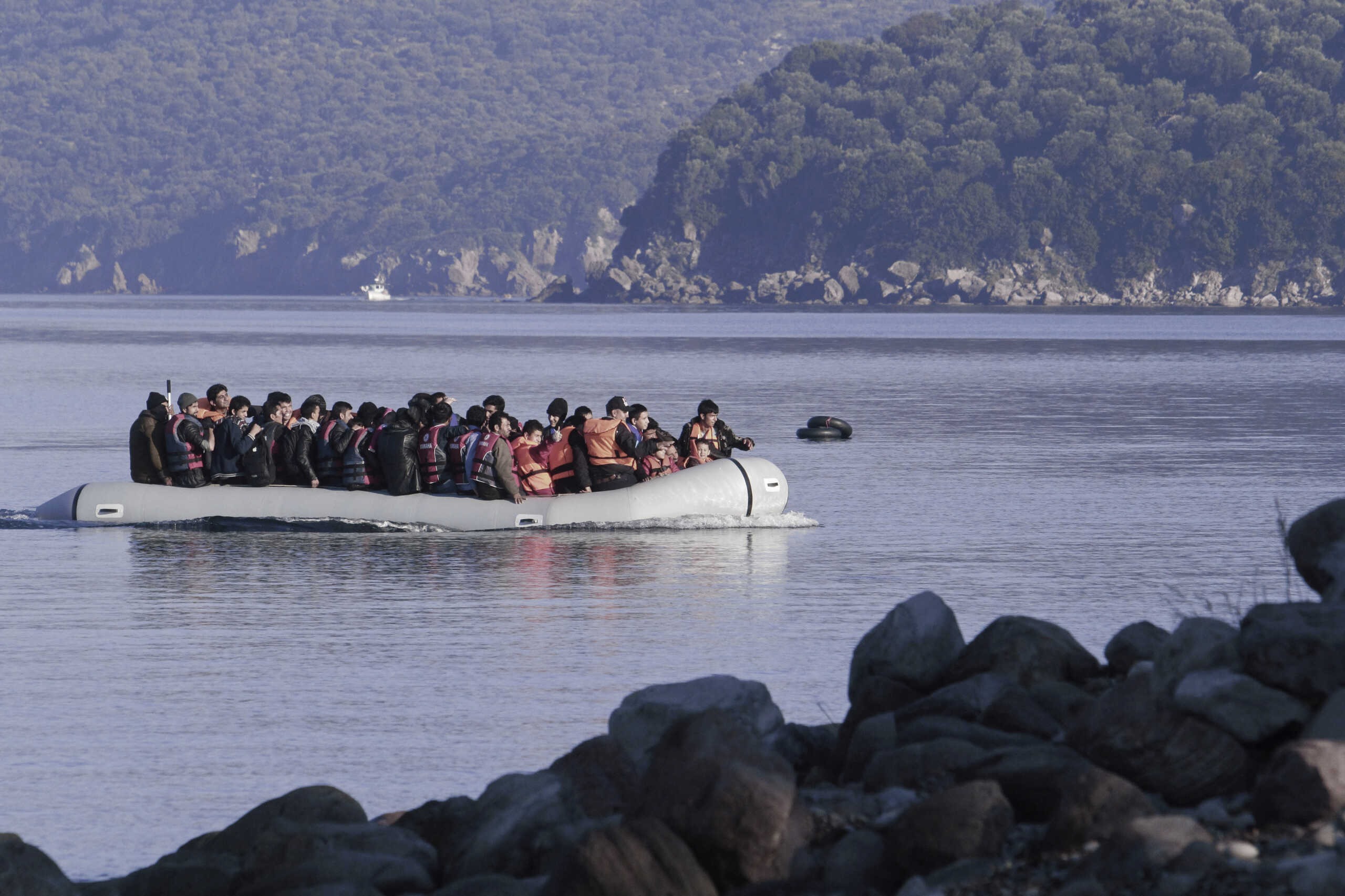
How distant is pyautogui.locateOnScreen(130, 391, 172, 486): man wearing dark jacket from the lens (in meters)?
20.9

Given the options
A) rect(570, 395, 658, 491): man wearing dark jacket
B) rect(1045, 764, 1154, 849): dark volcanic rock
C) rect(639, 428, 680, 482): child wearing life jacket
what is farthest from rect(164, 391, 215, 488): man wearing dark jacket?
rect(1045, 764, 1154, 849): dark volcanic rock

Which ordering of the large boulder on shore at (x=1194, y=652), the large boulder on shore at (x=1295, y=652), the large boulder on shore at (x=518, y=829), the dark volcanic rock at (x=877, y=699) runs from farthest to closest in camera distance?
the dark volcanic rock at (x=877, y=699) < the large boulder on shore at (x=1194, y=652) < the large boulder on shore at (x=518, y=829) < the large boulder on shore at (x=1295, y=652)

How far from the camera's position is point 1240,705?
26.0ft

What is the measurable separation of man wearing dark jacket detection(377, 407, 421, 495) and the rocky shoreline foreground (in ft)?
35.8

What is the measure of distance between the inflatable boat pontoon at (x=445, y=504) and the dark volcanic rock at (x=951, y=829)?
43.1ft

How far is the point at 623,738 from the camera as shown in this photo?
30.5 ft

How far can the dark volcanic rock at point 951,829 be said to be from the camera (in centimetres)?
723


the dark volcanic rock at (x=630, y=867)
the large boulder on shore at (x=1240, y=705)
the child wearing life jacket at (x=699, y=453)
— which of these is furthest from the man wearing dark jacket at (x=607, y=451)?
the dark volcanic rock at (x=630, y=867)

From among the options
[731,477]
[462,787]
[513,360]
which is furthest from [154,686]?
[513,360]

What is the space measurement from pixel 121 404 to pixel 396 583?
26554 mm

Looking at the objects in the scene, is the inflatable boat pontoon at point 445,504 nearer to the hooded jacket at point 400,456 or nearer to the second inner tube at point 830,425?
the hooded jacket at point 400,456

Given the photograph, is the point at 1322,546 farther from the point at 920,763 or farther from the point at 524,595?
the point at 524,595

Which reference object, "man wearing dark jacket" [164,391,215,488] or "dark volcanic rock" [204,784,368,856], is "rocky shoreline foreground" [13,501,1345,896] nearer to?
"dark volcanic rock" [204,784,368,856]

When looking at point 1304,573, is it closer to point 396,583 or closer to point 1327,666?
point 1327,666
